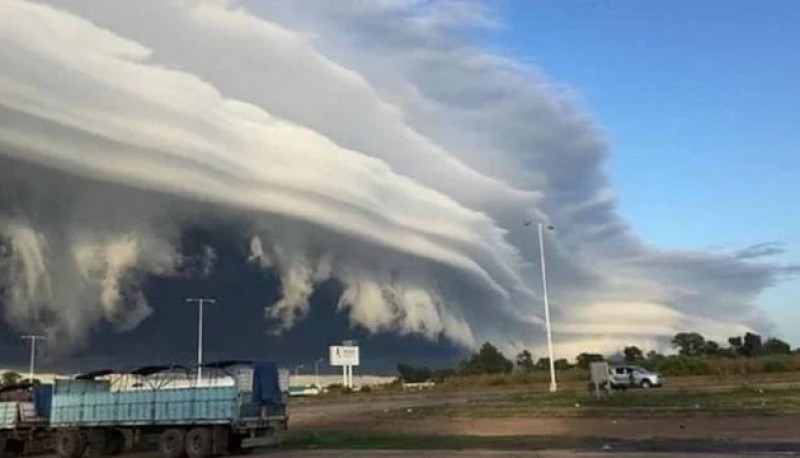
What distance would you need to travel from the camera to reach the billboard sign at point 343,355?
134 metres

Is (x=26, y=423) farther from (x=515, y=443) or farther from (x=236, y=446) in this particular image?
(x=515, y=443)

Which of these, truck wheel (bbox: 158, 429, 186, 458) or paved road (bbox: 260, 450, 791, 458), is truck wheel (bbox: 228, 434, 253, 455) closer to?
paved road (bbox: 260, 450, 791, 458)

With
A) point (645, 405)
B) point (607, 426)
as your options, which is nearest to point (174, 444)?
point (607, 426)

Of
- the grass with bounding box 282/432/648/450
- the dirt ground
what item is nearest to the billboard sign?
the dirt ground

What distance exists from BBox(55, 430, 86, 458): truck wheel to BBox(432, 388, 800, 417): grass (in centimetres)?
1984

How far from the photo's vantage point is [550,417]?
4459 centimetres

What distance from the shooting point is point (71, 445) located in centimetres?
3741

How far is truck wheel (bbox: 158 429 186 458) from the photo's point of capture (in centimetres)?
3488

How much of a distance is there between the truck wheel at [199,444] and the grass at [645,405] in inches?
689

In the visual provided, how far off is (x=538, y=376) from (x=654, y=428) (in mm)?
71299

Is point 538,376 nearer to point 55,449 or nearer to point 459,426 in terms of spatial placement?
point 459,426

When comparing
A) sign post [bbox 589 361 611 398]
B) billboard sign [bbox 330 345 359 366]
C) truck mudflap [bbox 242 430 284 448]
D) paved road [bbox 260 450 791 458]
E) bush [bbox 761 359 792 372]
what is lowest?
paved road [bbox 260 450 791 458]

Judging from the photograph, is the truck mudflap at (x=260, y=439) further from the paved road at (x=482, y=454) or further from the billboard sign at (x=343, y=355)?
the billboard sign at (x=343, y=355)

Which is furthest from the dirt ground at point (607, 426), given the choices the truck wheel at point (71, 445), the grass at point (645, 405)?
the truck wheel at point (71, 445)
